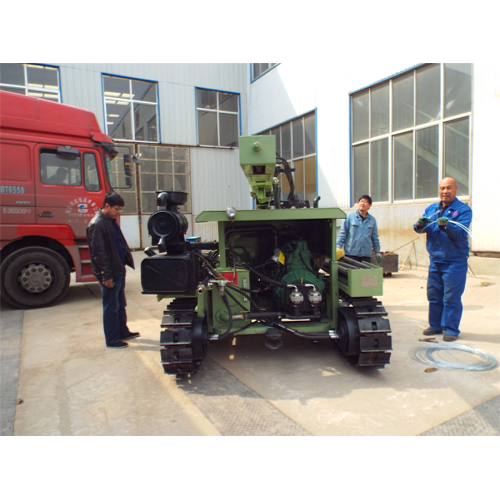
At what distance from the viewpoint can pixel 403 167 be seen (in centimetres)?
899

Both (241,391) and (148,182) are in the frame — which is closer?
(241,391)

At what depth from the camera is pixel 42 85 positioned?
39.9ft

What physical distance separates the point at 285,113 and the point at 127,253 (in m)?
10.6

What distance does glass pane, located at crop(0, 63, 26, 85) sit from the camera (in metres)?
11.7

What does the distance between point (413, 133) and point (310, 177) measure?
4209 millimetres

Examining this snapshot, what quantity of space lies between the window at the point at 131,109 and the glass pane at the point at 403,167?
920cm

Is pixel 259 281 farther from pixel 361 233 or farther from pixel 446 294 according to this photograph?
pixel 446 294

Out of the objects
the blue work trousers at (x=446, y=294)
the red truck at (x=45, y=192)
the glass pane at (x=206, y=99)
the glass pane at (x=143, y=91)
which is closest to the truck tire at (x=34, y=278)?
the red truck at (x=45, y=192)

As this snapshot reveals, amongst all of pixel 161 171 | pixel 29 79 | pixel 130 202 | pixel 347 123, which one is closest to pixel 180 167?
pixel 161 171

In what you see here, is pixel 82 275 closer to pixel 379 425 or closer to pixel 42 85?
pixel 379 425

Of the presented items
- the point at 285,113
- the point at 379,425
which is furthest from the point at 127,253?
the point at 285,113

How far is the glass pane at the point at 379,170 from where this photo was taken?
945 centimetres

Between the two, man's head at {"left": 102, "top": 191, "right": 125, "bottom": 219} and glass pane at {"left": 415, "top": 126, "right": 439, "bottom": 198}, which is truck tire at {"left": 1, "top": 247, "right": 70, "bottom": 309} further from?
glass pane at {"left": 415, "top": 126, "right": 439, "bottom": 198}

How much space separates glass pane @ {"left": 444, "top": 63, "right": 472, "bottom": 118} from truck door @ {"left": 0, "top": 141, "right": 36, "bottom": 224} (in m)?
8.45
